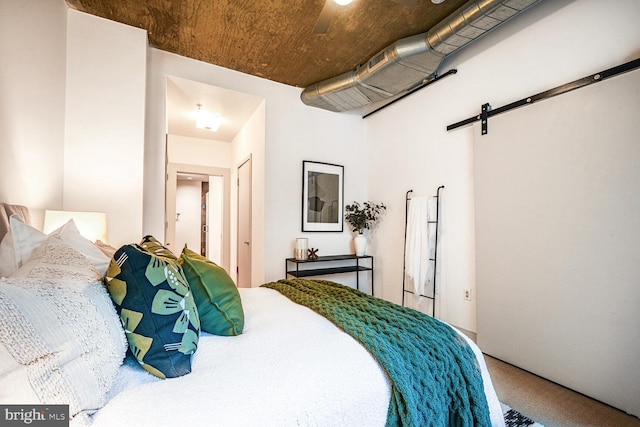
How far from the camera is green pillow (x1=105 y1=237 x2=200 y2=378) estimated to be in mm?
871

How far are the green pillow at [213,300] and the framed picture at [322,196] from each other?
7.72 ft

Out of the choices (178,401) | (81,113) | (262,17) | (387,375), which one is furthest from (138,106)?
(387,375)

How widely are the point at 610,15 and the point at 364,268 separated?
302 centimetres

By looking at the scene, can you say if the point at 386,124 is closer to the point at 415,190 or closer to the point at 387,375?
the point at 415,190

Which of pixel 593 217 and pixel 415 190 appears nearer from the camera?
pixel 593 217

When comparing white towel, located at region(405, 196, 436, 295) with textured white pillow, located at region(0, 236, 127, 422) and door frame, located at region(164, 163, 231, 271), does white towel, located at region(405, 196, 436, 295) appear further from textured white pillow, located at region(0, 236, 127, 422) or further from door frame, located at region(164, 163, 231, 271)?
door frame, located at region(164, 163, 231, 271)

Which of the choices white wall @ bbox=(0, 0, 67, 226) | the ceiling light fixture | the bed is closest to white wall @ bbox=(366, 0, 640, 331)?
the bed

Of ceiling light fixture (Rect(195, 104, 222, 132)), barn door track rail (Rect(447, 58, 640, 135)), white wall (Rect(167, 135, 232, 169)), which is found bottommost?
barn door track rail (Rect(447, 58, 640, 135))

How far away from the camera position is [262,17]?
2.39m

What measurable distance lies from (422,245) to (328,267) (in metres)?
1.29

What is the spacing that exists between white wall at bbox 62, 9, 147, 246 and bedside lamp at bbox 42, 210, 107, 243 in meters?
0.44

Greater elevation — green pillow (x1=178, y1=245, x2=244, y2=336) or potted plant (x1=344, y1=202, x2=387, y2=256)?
potted plant (x1=344, y1=202, x2=387, y2=256)

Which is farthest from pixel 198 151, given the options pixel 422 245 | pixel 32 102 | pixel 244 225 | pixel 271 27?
pixel 422 245

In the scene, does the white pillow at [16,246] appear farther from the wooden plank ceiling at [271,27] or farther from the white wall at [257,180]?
the white wall at [257,180]
